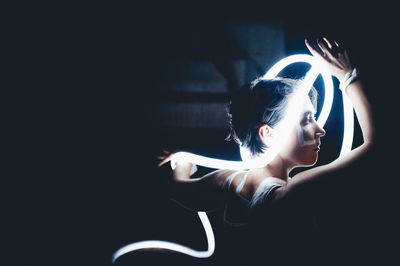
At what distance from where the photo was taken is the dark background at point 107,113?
2.74m

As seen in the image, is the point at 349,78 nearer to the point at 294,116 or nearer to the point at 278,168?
the point at 294,116

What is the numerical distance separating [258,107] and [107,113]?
2295mm

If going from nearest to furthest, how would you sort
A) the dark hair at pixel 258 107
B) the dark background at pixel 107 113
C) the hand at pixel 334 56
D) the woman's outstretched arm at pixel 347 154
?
1. the woman's outstretched arm at pixel 347 154
2. the hand at pixel 334 56
3. the dark hair at pixel 258 107
4. the dark background at pixel 107 113

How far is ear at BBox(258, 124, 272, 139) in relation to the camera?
1.72 m

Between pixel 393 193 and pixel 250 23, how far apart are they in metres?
2.97

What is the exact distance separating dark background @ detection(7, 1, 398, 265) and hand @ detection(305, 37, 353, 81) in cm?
66

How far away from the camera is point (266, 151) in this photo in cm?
174

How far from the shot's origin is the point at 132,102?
11.6ft

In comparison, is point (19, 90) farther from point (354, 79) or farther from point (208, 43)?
point (354, 79)

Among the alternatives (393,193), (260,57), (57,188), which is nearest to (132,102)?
(57,188)

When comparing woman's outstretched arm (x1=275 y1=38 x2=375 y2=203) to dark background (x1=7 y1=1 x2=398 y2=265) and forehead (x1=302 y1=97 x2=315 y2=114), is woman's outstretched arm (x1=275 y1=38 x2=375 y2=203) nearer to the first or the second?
forehead (x1=302 y1=97 x2=315 y2=114)

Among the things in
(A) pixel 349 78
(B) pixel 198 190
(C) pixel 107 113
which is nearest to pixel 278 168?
(B) pixel 198 190

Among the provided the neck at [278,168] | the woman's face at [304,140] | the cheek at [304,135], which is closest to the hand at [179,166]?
the neck at [278,168]

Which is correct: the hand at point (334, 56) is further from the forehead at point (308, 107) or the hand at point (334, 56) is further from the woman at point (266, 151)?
the forehead at point (308, 107)
